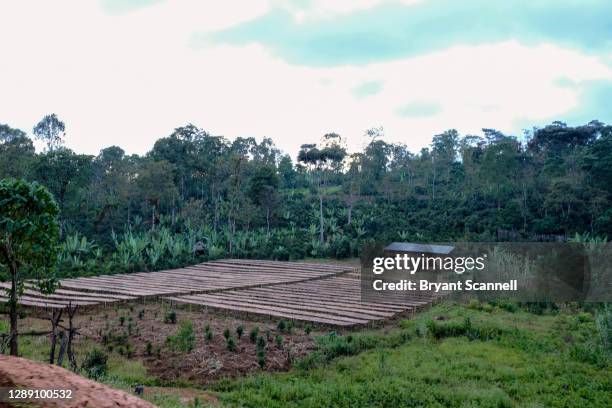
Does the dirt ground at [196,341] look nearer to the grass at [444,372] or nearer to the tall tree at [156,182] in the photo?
the grass at [444,372]

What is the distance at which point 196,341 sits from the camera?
935 cm

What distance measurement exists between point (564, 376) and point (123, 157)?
37470 millimetres

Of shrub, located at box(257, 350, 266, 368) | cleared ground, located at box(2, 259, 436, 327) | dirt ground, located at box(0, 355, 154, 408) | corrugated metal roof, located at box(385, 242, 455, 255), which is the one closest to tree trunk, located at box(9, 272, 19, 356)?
dirt ground, located at box(0, 355, 154, 408)

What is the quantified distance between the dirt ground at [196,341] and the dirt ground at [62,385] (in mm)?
4317

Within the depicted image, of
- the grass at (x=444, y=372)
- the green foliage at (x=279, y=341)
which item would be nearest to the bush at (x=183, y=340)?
the green foliage at (x=279, y=341)

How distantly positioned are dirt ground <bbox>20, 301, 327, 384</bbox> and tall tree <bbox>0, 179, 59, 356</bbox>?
1496mm

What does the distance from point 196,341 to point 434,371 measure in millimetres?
4257

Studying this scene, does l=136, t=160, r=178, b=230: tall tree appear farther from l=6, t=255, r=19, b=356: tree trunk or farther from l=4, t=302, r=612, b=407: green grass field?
l=6, t=255, r=19, b=356: tree trunk

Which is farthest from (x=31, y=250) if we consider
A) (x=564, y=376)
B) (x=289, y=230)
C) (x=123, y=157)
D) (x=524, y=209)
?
(x=123, y=157)

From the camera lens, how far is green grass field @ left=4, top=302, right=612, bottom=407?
6.51 metres

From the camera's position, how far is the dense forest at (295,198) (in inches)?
973

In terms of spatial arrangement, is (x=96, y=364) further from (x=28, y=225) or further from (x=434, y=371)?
(x=434, y=371)

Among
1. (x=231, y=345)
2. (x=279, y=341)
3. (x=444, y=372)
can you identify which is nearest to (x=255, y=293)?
(x=279, y=341)

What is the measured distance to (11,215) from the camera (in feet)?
22.1
